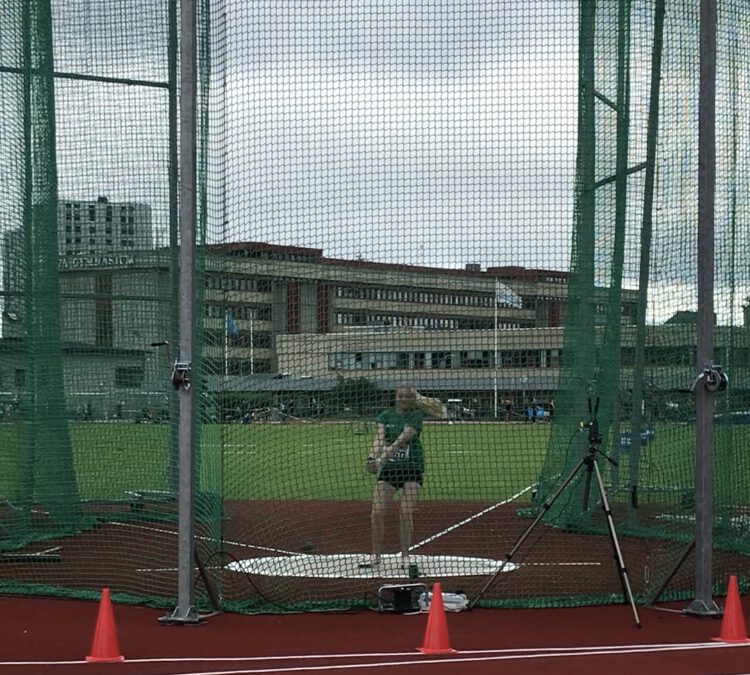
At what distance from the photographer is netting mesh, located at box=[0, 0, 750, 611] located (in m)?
9.43

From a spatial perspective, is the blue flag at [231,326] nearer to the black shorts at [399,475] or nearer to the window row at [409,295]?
the window row at [409,295]

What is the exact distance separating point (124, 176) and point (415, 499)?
3803mm

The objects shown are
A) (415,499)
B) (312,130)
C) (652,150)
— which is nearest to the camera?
(312,130)

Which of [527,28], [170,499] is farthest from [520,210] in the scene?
[170,499]

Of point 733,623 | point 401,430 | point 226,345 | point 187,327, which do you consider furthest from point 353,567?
point 733,623

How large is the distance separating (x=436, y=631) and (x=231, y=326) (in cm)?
301

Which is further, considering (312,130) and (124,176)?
(124,176)

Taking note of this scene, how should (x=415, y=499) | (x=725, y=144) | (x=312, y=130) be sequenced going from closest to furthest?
(x=312, y=130) → (x=415, y=499) → (x=725, y=144)

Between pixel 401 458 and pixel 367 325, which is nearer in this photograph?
pixel 367 325

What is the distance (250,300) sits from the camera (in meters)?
9.75

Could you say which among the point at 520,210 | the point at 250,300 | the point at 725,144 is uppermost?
the point at 725,144

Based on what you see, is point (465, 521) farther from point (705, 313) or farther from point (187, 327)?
point (187, 327)

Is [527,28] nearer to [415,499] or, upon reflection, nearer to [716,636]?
[415,499]

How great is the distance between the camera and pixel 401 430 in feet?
32.5
